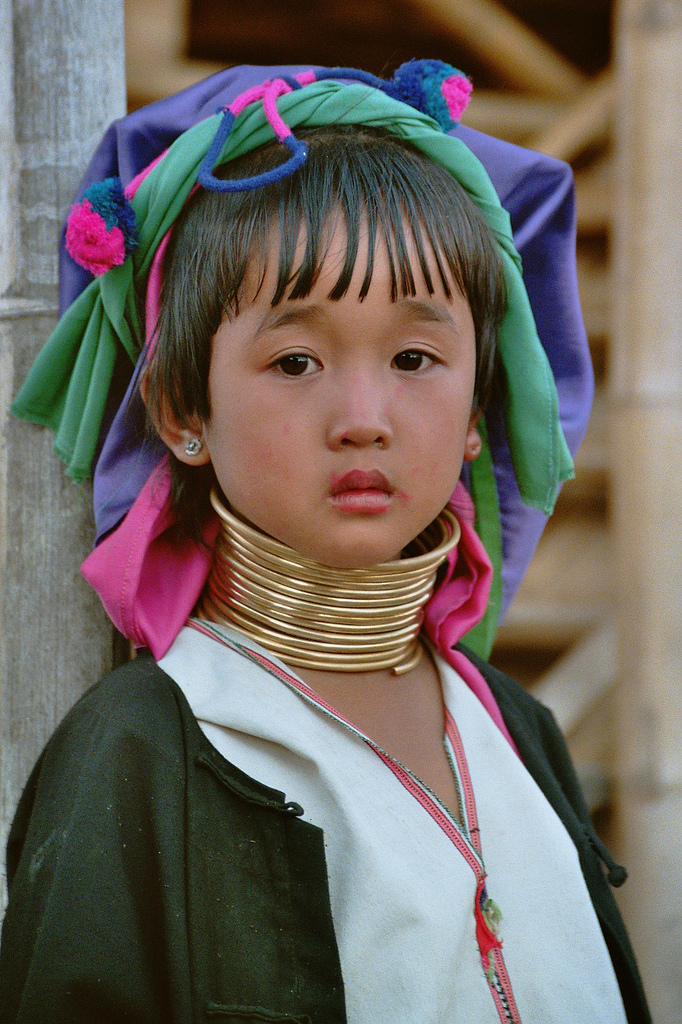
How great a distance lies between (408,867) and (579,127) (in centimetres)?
206

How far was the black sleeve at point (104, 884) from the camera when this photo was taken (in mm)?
1003

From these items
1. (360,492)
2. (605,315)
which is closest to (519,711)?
(360,492)

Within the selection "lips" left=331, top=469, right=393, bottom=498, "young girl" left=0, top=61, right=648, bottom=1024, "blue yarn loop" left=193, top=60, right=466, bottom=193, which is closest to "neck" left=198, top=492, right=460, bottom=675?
"young girl" left=0, top=61, right=648, bottom=1024

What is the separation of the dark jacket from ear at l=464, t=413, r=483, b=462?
1.71 ft

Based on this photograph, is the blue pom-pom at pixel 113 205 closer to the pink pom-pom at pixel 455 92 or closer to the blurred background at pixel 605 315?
the pink pom-pom at pixel 455 92

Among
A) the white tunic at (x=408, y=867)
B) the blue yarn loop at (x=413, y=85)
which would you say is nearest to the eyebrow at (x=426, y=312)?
the blue yarn loop at (x=413, y=85)

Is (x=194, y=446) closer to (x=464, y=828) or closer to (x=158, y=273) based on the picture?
(x=158, y=273)

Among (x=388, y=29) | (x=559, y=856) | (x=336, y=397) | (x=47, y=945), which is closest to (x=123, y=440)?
(x=336, y=397)

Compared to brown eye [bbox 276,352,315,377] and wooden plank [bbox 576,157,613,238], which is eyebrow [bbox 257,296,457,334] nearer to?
brown eye [bbox 276,352,315,377]

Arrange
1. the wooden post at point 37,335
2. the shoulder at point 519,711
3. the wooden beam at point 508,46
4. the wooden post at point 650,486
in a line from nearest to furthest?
the wooden post at point 37,335
the shoulder at point 519,711
the wooden post at point 650,486
the wooden beam at point 508,46

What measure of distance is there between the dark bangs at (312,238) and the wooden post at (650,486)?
1196 mm

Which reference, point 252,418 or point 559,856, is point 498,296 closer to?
point 252,418

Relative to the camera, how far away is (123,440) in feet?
4.31

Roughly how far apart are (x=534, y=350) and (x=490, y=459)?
21 centimetres
